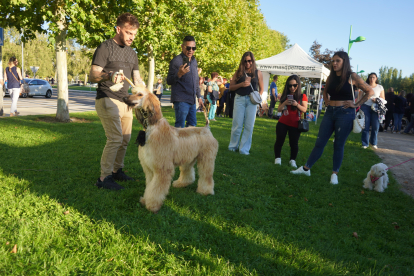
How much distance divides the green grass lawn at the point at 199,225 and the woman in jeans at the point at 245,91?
1.62 meters

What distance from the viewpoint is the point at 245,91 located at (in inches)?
276

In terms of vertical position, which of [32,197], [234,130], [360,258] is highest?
[234,130]

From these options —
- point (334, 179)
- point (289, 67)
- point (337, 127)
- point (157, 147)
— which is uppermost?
point (289, 67)

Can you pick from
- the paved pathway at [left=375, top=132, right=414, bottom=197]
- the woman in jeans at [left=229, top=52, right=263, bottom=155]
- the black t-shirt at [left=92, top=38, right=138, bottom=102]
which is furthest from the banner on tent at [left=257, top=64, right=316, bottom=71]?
the black t-shirt at [left=92, top=38, right=138, bottom=102]

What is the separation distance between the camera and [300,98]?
6453 millimetres

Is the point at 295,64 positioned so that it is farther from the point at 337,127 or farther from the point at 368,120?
the point at 337,127

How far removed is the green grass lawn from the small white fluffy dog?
0.18 m

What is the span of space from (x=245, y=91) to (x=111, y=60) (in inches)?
154

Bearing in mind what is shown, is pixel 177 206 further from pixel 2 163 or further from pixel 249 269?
pixel 2 163

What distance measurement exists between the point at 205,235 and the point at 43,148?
507 cm

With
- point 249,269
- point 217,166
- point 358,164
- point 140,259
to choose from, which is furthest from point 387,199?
point 140,259

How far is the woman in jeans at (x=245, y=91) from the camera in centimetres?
687

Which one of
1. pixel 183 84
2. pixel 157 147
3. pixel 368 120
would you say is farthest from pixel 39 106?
pixel 368 120

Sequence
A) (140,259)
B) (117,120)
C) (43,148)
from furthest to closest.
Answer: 1. (43,148)
2. (117,120)
3. (140,259)
